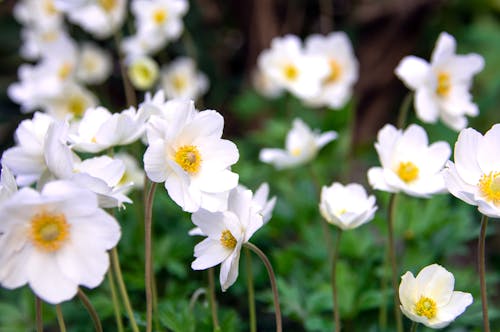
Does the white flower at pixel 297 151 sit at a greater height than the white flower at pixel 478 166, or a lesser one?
lesser

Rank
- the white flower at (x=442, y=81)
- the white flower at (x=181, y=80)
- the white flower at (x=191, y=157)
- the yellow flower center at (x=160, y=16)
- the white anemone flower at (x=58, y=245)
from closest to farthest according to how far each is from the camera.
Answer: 1. the white anemone flower at (x=58, y=245)
2. the white flower at (x=191, y=157)
3. the white flower at (x=442, y=81)
4. the yellow flower center at (x=160, y=16)
5. the white flower at (x=181, y=80)

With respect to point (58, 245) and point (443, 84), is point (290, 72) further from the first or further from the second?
point (58, 245)

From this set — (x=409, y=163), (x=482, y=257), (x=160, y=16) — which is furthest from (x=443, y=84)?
(x=160, y=16)

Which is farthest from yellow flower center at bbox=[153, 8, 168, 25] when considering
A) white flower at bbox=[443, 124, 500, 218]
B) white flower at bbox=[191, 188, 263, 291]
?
white flower at bbox=[443, 124, 500, 218]

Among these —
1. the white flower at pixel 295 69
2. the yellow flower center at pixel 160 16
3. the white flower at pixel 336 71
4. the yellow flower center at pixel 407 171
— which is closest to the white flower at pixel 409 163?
the yellow flower center at pixel 407 171

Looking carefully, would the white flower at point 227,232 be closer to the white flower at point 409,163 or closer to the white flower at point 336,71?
the white flower at point 409,163
